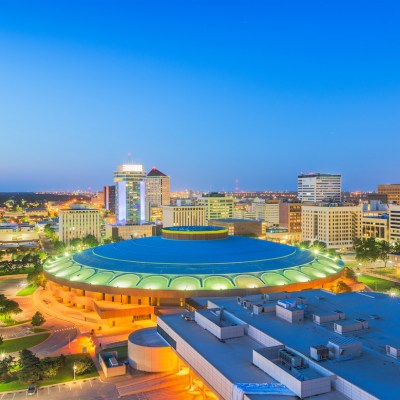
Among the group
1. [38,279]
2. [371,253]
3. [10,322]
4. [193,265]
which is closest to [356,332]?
[193,265]

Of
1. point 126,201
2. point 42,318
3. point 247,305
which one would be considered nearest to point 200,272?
point 247,305

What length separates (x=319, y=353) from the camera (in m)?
28.3

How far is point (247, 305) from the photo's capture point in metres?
41.9

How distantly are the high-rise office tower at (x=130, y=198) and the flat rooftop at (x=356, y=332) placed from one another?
14840cm

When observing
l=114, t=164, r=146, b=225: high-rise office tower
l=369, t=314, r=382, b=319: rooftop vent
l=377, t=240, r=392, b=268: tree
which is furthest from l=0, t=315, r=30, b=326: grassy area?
l=114, t=164, r=146, b=225: high-rise office tower

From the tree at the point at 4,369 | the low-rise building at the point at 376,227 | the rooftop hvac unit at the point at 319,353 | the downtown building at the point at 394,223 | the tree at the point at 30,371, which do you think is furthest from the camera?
the low-rise building at the point at 376,227

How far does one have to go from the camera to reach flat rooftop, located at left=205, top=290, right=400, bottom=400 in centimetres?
2597

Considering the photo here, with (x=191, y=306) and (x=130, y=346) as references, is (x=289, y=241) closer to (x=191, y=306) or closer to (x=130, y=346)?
(x=191, y=306)

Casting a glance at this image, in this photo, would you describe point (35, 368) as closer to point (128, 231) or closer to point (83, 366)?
point (83, 366)

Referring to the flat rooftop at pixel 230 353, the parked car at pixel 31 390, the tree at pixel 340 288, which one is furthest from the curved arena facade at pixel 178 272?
the parked car at pixel 31 390

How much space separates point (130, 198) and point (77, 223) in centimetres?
4011

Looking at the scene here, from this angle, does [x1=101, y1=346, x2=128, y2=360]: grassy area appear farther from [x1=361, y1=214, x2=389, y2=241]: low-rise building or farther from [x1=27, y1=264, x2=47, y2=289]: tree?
[x1=361, y1=214, x2=389, y2=241]: low-rise building

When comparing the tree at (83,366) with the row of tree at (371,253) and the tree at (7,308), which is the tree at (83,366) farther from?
the row of tree at (371,253)

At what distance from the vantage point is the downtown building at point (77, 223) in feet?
509
